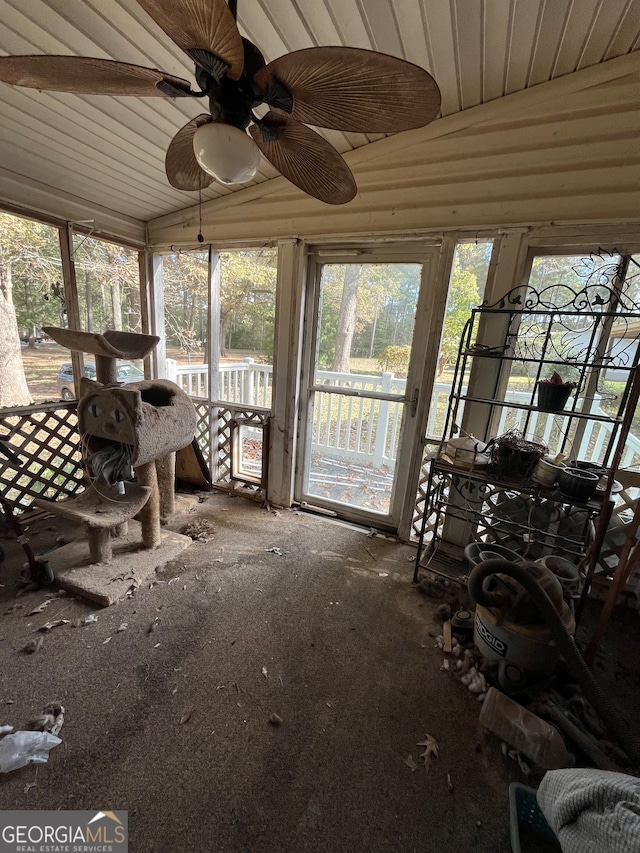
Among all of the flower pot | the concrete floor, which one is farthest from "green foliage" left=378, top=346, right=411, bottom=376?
the concrete floor

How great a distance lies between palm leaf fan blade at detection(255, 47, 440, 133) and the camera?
Result: 0.78 m

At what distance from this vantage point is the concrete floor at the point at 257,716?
1.05 m

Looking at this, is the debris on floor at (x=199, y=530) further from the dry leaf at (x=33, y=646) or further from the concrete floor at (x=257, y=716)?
the dry leaf at (x=33, y=646)

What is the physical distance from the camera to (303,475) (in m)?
2.98

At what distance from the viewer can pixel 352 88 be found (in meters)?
0.89

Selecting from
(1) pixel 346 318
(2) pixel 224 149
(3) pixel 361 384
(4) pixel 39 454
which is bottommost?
(4) pixel 39 454

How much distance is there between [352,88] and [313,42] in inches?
36.8

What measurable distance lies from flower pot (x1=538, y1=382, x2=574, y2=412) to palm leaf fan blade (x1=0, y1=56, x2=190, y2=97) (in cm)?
187

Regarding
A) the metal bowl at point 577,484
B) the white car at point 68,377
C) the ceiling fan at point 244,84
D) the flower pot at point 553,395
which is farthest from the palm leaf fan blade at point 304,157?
the white car at point 68,377

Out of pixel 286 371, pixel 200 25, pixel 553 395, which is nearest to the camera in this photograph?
pixel 200 25

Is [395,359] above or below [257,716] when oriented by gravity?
above

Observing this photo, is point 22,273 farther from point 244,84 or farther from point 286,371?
point 244,84

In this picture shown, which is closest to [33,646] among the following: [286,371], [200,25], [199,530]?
[199,530]

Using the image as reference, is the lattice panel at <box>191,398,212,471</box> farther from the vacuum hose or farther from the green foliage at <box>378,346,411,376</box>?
the vacuum hose
